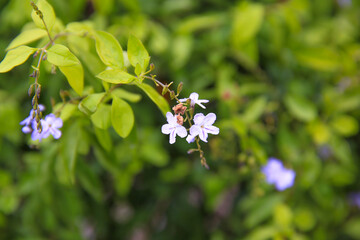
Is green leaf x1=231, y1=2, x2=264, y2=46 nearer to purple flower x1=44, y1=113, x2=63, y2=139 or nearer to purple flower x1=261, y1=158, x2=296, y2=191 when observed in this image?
purple flower x1=261, y1=158, x2=296, y2=191

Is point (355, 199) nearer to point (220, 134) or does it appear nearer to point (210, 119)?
point (220, 134)

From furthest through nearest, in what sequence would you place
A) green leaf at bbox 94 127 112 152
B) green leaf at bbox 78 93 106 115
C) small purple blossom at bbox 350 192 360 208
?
small purple blossom at bbox 350 192 360 208 → green leaf at bbox 94 127 112 152 → green leaf at bbox 78 93 106 115

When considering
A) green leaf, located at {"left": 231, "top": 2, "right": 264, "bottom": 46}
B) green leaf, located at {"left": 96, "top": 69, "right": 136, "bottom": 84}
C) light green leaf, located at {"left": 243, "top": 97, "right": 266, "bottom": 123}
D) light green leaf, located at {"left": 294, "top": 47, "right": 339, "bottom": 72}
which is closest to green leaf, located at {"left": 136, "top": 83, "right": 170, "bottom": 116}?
green leaf, located at {"left": 96, "top": 69, "right": 136, "bottom": 84}

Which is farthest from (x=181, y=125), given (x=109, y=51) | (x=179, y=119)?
(x=109, y=51)

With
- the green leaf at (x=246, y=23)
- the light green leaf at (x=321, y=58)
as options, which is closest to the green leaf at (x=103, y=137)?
the green leaf at (x=246, y=23)

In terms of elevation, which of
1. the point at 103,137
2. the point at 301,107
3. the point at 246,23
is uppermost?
the point at 246,23

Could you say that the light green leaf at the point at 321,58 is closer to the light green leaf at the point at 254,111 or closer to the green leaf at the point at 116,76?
the light green leaf at the point at 254,111
